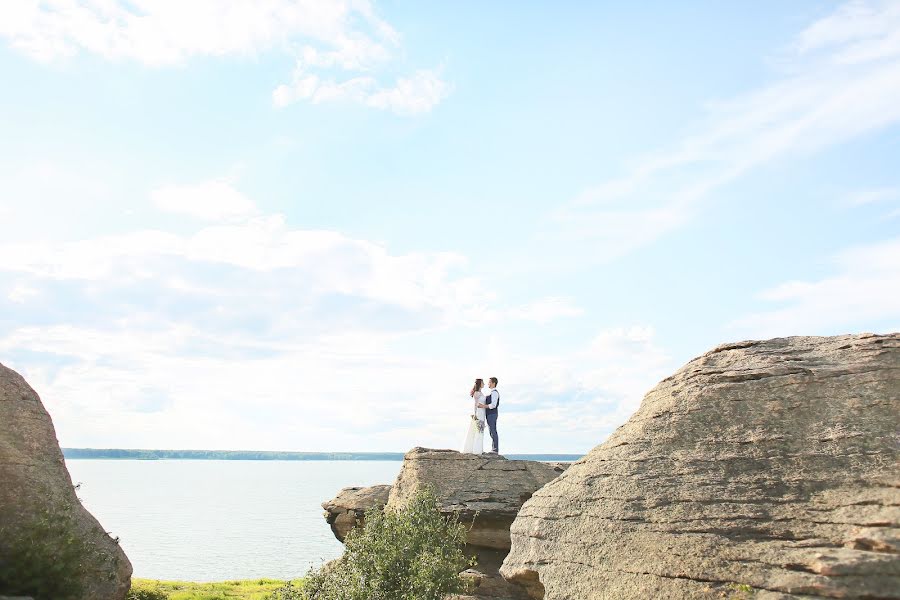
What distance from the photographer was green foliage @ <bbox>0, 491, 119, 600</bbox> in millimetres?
22062

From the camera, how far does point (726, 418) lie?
1844 centimetres

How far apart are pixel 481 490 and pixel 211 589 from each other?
1664 centimetres

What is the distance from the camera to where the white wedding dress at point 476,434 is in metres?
31.9

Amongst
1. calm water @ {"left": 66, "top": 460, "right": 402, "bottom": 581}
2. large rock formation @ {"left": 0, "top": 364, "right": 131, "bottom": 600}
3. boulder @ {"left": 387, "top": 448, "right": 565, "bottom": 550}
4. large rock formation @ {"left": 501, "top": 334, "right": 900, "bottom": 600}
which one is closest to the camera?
large rock formation @ {"left": 501, "top": 334, "right": 900, "bottom": 600}

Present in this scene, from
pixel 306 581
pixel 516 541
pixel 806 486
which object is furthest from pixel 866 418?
pixel 306 581

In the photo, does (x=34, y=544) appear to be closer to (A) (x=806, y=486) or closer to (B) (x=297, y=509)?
(A) (x=806, y=486)

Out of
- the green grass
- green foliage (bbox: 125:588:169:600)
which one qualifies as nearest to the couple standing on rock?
the green grass

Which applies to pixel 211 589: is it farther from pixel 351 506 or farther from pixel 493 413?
pixel 493 413

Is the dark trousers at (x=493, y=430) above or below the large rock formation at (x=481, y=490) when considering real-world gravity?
above

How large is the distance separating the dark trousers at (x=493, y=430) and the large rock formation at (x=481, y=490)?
41.4 inches

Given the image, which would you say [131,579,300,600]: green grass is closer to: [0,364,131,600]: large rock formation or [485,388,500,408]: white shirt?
[0,364,131,600]: large rock formation

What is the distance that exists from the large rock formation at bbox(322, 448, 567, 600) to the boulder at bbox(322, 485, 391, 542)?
1693 mm

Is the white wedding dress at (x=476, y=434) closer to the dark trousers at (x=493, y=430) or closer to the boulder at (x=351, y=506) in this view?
the dark trousers at (x=493, y=430)

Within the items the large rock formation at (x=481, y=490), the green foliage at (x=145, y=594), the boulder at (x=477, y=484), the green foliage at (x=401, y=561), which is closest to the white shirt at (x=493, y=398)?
the boulder at (x=477, y=484)
